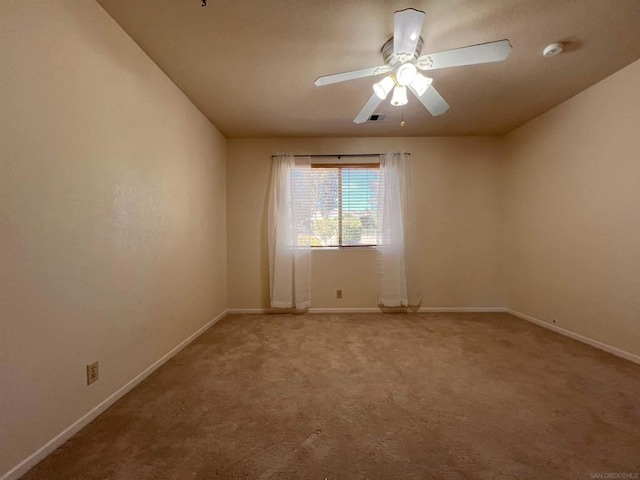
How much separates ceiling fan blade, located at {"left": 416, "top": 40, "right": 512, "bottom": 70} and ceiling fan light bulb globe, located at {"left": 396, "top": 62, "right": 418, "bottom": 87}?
76 millimetres

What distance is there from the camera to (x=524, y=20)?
1613mm

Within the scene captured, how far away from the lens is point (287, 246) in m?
3.45

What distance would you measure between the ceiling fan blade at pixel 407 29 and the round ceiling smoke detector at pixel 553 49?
1119mm

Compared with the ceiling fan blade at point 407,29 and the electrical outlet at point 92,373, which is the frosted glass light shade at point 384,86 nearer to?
the ceiling fan blade at point 407,29

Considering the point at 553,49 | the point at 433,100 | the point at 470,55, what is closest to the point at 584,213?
the point at 553,49

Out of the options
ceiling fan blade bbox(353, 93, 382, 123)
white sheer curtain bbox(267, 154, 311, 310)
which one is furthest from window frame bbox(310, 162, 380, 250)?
ceiling fan blade bbox(353, 93, 382, 123)

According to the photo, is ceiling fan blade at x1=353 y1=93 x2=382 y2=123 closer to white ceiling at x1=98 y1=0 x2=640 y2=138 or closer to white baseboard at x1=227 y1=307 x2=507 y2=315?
white ceiling at x1=98 y1=0 x2=640 y2=138

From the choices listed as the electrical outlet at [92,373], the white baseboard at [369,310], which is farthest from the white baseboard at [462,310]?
the electrical outlet at [92,373]

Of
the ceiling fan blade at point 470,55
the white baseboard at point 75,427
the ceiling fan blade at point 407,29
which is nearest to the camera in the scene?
the white baseboard at point 75,427

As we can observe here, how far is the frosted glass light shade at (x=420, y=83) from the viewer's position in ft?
5.29

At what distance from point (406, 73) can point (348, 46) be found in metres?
0.53

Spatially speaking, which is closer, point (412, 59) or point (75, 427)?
point (75, 427)

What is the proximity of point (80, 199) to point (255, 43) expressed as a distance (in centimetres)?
148

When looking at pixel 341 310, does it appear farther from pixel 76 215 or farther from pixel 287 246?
pixel 76 215
